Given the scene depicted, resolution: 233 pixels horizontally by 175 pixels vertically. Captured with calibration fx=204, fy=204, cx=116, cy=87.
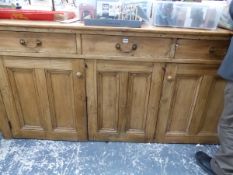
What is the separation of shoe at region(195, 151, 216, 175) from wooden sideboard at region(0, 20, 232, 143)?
0.40 feet

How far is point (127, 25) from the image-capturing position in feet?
3.55

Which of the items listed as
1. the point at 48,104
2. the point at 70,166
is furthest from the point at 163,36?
the point at 70,166

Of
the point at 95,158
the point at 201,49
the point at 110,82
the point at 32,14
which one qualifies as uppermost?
the point at 32,14

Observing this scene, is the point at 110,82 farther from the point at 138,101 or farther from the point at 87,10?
the point at 87,10

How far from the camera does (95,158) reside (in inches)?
55.1

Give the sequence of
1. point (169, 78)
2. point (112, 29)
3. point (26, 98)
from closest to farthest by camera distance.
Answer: point (112, 29)
point (169, 78)
point (26, 98)

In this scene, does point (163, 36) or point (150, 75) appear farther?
point (150, 75)

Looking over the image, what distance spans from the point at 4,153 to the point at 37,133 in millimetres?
248

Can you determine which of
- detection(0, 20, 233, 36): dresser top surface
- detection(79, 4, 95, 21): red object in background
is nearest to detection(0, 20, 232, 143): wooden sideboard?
detection(0, 20, 233, 36): dresser top surface

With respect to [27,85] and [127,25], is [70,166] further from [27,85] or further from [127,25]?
[127,25]

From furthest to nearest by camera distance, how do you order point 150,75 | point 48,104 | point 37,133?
point 37,133 < point 48,104 < point 150,75

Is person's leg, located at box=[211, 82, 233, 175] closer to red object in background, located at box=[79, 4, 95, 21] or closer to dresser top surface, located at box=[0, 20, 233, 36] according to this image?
dresser top surface, located at box=[0, 20, 233, 36]

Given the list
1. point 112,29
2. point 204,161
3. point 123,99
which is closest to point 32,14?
point 112,29

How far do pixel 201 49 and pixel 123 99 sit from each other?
547 millimetres
